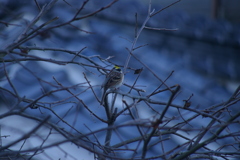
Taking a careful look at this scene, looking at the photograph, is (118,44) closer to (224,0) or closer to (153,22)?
(153,22)

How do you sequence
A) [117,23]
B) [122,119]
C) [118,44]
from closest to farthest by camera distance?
[122,119] < [118,44] < [117,23]

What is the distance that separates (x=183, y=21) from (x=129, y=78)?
326 cm

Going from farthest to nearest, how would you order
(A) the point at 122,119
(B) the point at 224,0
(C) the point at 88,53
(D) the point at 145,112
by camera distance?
1. (B) the point at 224,0
2. (C) the point at 88,53
3. (D) the point at 145,112
4. (A) the point at 122,119

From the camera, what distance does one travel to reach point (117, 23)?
7016 mm

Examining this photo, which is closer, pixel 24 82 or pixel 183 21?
pixel 24 82

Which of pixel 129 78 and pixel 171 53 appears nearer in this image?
pixel 129 78

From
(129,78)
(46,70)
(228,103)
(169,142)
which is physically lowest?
(228,103)

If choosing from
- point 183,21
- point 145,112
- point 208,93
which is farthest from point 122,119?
point 183,21

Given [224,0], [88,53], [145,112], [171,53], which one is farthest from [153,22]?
[224,0]

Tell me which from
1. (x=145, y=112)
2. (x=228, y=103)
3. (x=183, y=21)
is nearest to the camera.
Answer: (x=228, y=103)

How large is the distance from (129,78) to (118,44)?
975mm

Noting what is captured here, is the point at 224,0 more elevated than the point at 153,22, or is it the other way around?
the point at 224,0

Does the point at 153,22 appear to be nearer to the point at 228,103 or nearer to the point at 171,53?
the point at 171,53

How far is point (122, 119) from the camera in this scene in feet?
14.1
